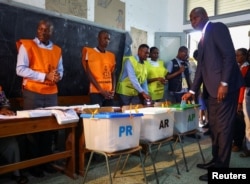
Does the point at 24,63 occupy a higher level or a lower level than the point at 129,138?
higher

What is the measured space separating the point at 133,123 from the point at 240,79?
3.73ft

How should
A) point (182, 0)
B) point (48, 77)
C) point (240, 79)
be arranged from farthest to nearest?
point (182, 0) → point (48, 77) → point (240, 79)

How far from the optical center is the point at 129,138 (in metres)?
2.07

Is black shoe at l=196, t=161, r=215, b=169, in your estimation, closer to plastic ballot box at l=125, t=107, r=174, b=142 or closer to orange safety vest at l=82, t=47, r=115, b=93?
plastic ballot box at l=125, t=107, r=174, b=142

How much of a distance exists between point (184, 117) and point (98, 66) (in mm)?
1259

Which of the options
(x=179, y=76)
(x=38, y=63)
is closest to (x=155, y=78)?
(x=179, y=76)

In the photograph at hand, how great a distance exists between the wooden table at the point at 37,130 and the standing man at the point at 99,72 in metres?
0.79

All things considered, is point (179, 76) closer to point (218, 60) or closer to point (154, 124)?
point (218, 60)

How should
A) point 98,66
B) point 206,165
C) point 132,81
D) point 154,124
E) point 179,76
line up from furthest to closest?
point 179,76, point 132,81, point 98,66, point 206,165, point 154,124

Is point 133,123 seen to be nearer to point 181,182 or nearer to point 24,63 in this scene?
point 181,182

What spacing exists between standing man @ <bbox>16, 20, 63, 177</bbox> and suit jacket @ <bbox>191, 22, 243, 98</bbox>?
1500 mm

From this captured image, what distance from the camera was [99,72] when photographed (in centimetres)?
334

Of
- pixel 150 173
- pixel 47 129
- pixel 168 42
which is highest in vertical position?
pixel 168 42

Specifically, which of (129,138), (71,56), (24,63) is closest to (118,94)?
(71,56)
